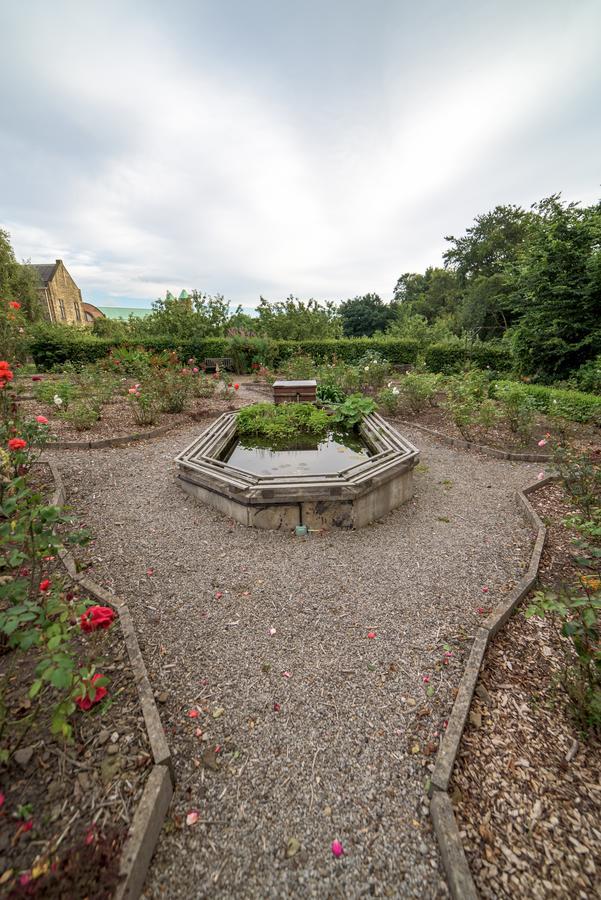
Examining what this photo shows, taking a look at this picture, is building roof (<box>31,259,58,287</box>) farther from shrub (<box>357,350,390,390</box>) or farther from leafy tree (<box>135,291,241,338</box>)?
shrub (<box>357,350,390,390</box>)

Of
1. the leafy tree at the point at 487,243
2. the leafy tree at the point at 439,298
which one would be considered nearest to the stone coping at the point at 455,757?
the leafy tree at the point at 487,243

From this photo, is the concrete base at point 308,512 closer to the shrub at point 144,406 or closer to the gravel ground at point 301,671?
the gravel ground at point 301,671

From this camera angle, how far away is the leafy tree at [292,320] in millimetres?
19109

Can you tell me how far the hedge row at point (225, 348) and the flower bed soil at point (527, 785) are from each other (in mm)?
12361

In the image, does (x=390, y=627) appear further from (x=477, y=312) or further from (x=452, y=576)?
(x=477, y=312)

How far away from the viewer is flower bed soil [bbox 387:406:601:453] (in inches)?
232

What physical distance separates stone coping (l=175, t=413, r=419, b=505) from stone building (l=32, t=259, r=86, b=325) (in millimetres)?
32752

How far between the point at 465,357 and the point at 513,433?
770cm

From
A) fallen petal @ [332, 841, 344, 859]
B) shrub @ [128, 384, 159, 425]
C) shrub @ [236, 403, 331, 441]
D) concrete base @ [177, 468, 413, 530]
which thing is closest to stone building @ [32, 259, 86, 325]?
shrub @ [128, 384, 159, 425]

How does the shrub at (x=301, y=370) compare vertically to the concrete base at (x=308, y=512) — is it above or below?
above

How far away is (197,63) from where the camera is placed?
5.68 m

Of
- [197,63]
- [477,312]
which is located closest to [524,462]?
[197,63]

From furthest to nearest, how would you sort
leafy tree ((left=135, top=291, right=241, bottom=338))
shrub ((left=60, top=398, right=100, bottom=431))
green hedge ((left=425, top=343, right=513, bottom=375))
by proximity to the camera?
leafy tree ((left=135, top=291, right=241, bottom=338))
green hedge ((left=425, top=343, right=513, bottom=375))
shrub ((left=60, top=398, right=100, bottom=431))

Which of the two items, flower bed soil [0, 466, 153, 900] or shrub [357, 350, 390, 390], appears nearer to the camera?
flower bed soil [0, 466, 153, 900]
